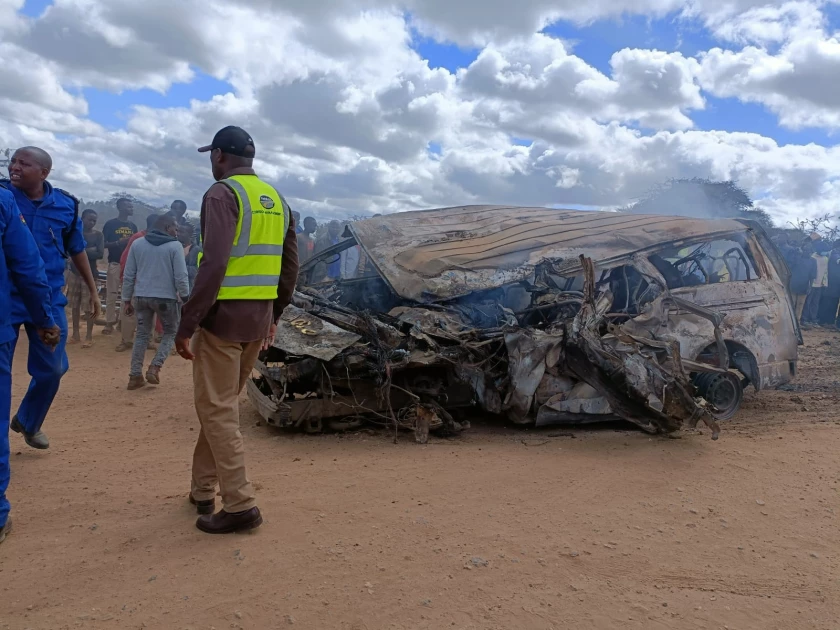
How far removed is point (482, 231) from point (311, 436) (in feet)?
9.24

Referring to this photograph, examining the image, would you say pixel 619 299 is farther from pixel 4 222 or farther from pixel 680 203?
pixel 680 203

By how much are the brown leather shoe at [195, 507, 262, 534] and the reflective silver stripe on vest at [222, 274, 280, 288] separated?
110 cm

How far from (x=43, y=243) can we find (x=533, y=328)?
3.54 metres

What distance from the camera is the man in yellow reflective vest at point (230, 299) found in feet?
8.84

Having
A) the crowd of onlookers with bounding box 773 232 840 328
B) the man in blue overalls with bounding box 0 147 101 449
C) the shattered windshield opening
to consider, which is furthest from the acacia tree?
the man in blue overalls with bounding box 0 147 101 449

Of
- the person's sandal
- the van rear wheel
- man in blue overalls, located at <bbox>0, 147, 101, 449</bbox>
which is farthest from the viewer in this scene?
the person's sandal

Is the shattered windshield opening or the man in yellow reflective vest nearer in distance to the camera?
the man in yellow reflective vest

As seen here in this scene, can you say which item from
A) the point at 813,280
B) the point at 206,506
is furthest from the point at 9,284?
the point at 813,280

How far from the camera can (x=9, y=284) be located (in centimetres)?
288

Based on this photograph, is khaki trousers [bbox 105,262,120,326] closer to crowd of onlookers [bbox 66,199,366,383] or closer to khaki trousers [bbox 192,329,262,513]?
crowd of onlookers [bbox 66,199,366,383]

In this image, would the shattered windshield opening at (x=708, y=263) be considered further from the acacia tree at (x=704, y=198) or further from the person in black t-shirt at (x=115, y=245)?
the acacia tree at (x=704, y=198)

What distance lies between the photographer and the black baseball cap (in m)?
2.91

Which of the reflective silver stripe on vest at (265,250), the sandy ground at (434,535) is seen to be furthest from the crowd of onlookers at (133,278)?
the reflective silver stripe on vest at (265,250)

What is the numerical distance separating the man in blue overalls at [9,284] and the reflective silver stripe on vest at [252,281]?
987mm
